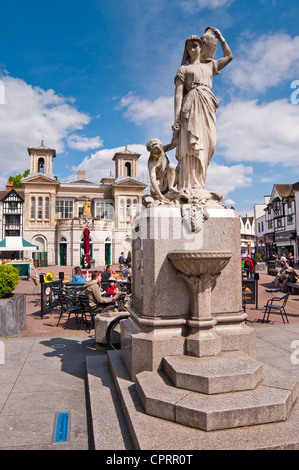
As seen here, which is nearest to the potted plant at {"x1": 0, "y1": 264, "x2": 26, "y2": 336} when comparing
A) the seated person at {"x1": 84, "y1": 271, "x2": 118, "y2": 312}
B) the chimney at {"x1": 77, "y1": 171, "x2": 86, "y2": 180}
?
the seated person at {"x1": 84, "y1": 271, "x2": 118, "y2": 312}

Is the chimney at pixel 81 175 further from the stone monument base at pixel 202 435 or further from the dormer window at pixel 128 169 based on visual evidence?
the stone monument base at pixel 202 435

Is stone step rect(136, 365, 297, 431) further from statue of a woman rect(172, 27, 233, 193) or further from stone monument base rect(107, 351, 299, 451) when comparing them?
statue of a woman rect(172, 27, 233, 193)

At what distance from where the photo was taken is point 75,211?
50.7m

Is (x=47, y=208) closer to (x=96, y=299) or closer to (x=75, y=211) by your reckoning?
(x=75, y=211)

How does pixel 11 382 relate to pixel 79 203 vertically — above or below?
below

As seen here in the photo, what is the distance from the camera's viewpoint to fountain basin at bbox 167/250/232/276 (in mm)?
3680

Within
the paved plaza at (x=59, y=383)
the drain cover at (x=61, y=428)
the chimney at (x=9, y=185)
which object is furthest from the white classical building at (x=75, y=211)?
the drain cover at (x=61, y=428)

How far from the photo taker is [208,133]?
4949 millimetres

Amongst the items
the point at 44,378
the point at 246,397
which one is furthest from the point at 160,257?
the point at 44,378

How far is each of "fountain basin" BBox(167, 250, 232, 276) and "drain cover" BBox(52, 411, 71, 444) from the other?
2062 millimetres

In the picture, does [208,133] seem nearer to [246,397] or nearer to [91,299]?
[246,397]

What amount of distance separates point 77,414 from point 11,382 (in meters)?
1.47

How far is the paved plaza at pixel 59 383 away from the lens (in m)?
3.22

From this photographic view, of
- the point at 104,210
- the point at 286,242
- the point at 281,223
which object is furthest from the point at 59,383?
the point at 281,223
